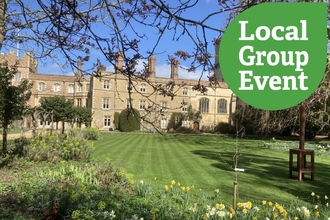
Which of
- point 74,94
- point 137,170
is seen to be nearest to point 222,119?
point 74,94

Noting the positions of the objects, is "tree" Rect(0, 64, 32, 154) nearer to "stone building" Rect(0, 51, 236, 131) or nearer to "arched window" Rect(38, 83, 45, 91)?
"stone building" Rect(0, 51, 236, 131)

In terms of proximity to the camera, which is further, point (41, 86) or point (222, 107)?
point (222, 107)

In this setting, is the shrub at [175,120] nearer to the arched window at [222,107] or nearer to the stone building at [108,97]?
the stone building at [108,97]

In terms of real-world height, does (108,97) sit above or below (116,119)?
above

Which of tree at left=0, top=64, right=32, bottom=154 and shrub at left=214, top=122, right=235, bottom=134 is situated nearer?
tree at left=0, top=64, right=32, bottom=154

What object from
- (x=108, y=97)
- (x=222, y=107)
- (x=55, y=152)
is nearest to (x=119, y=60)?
(x=55, y=152)

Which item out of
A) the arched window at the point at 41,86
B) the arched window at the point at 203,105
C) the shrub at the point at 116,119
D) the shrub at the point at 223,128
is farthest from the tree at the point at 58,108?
the shrub at the point at 223,128

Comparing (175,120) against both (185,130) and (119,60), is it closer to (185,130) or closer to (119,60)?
(185,130)

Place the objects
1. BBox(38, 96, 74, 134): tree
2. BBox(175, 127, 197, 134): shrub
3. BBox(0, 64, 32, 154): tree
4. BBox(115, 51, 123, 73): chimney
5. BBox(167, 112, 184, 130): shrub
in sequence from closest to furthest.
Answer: BBox(115, 51, 123, 73): chimney → BBox(0, 64, 32, 154): tree → BBox(38, 96, 74, 134): tree → BBox(175, 127, 197, 134): shrub → BBox(167, 112, 184, 130): shrub

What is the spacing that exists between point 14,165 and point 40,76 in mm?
39003

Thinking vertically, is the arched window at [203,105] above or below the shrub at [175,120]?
above

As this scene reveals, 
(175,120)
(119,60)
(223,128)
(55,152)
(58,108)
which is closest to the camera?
(119,60)

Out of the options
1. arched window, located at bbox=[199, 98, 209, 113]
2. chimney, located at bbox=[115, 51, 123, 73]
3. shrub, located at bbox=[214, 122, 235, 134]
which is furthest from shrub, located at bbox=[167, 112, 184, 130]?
chimney, located at bbox=[115, 51, 123, 73]

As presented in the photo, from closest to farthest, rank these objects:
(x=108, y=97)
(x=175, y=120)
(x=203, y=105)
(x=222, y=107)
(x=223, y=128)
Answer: (x=108, y=97), (x=175, y=120), (x=223, y=128), (x=203, y=105), (x=222, y=107)
